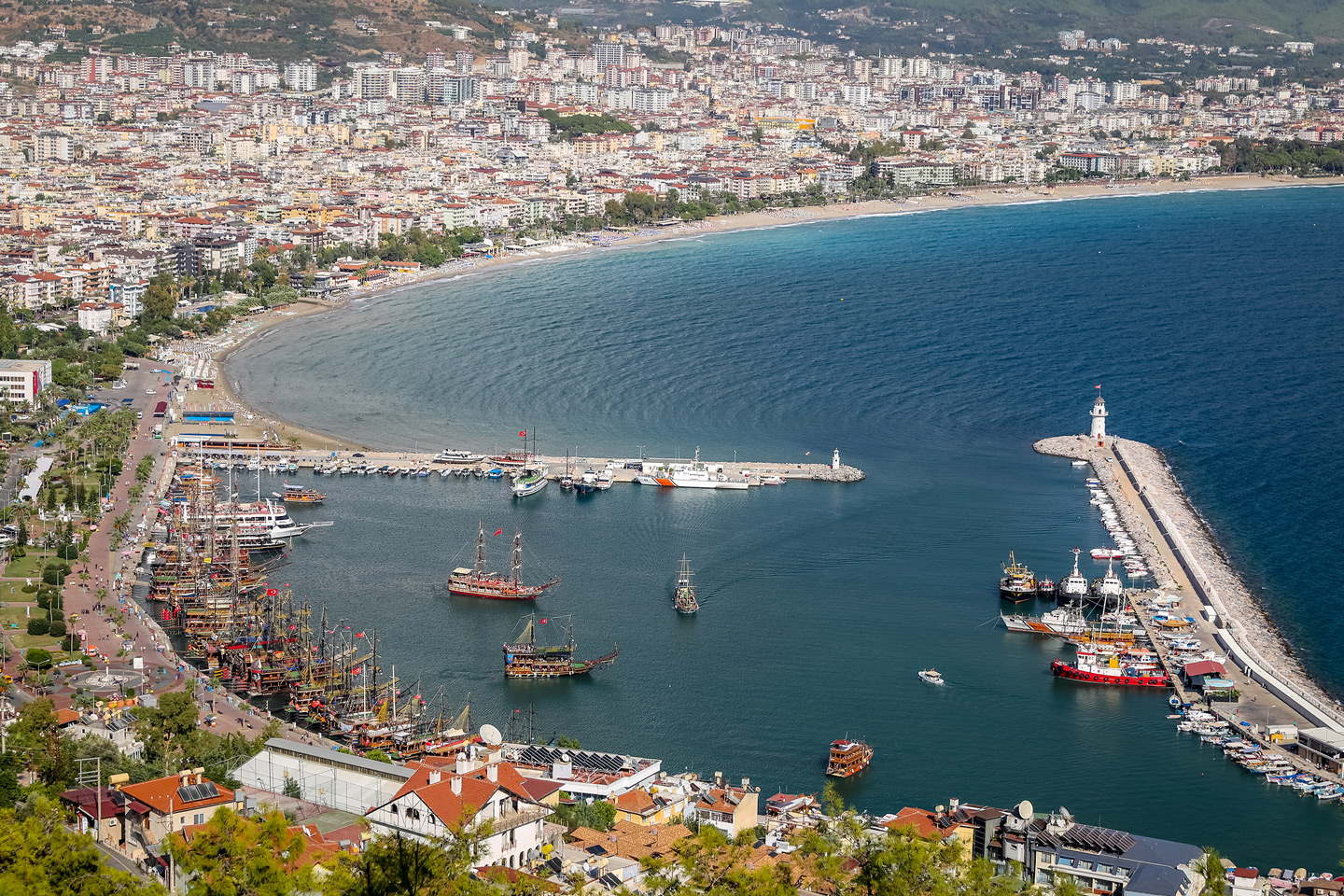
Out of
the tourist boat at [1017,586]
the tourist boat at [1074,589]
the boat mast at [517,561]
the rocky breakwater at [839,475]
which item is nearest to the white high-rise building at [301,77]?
the rocky breakwater at [839,475]

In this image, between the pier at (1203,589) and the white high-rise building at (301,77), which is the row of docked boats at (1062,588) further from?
the white high-rise building at (301,77)

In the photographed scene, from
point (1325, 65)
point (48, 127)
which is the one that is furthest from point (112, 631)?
point (1325, 65)

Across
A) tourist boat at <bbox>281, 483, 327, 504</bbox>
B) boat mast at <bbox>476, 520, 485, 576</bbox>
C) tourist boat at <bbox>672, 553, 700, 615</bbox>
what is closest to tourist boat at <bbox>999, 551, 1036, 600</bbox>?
tourist boat at <bbox>672, 553, 700, 615</bbox>

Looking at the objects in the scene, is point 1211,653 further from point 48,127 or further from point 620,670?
point 48,127

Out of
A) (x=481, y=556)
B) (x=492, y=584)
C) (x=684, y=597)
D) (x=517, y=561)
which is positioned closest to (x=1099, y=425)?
(x=684, y=597)

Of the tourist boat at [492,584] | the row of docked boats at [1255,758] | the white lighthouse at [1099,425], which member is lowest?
the row of docked boats at [1255,758]

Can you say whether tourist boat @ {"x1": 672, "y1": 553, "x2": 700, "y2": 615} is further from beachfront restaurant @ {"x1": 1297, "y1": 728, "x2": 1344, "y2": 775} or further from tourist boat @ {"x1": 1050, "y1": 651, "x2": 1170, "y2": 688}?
beachfront restaurant @ {"x1": 1297, "y1": 728, "x2": 1344, "y2": 775}
